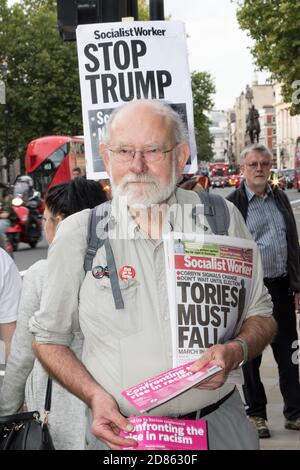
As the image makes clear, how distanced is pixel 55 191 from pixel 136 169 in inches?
49.0

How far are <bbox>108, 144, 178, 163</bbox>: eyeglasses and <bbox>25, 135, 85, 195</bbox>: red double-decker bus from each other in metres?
41.3

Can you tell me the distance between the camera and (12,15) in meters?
57.7

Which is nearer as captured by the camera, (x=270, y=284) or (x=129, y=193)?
(x=129, y=193)

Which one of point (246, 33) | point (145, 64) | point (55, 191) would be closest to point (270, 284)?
point (145, 64)

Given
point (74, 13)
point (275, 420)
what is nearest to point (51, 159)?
point (275, 420)

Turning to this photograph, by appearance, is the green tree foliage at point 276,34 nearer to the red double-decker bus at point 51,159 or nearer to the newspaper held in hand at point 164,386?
the red double-decker bus at point 51,159

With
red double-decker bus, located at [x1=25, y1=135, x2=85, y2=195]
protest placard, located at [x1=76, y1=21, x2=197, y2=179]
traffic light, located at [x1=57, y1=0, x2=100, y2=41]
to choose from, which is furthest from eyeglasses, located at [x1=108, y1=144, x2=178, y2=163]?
red double-decker bus, located at [x1=25, y1=135, x2=85, y2=195]

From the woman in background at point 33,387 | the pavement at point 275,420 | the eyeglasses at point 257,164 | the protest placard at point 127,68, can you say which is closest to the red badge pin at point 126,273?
the woman in background at point 33,387

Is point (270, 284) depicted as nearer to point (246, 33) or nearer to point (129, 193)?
point (129, 193)

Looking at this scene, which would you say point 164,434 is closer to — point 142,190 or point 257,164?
point 142,190

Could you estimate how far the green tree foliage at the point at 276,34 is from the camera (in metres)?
34.2

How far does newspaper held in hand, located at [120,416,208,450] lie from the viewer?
255 centimetres

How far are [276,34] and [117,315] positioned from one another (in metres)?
33.5

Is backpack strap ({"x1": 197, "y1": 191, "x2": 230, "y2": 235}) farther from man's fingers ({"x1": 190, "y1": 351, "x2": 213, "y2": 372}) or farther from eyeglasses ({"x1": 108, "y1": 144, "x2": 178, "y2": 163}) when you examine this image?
man's fingers ({"x1": 190, "y1": 351, "x2": 213, "y2": 372})
